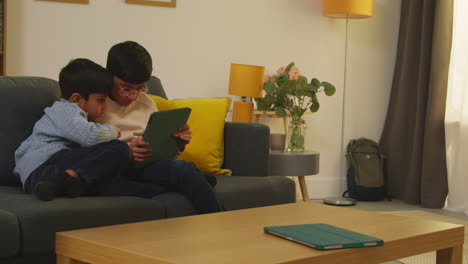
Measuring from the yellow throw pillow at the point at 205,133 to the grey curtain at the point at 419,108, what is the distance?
219cm

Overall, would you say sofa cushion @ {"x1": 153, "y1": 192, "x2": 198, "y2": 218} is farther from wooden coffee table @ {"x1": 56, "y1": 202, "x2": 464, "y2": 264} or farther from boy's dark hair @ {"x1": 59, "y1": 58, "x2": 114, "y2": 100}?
boy's dark hair @ {"x1": 59, "y1": 58, "x2": 114, "y2": 100}

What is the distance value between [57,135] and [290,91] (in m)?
2.04

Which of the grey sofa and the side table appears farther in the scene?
the side table

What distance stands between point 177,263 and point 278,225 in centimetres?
52

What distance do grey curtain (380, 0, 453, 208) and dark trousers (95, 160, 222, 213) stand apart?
2.66 metres

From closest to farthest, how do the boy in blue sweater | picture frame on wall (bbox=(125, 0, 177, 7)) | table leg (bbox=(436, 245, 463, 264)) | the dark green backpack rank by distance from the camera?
table leg (bbox=(436, 245, 463, 264)), the boy in blue sweater, picture frame on wall (bbox=(125, 0, 177, 7)), the dark green backpack

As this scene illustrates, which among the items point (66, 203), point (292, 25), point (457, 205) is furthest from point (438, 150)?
point (66, 203)

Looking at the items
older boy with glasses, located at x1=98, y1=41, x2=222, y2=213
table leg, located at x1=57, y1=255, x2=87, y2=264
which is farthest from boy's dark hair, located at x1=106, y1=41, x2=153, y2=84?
table leg, located at x1=57, y1=255, x2=87, y2=264

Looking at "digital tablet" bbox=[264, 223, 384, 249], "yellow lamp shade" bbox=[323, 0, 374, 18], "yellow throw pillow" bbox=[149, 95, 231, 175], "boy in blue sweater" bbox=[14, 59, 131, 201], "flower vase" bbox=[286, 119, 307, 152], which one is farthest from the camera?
"yellow lamp shade" bbox=[323, 0, 374, 18]

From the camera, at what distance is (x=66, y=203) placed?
1.97 meters

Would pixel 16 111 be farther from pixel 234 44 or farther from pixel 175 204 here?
pixel 234 44

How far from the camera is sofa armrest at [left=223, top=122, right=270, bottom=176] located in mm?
2836

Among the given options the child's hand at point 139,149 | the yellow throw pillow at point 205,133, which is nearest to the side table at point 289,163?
the yellow throw pillow at point 205,133

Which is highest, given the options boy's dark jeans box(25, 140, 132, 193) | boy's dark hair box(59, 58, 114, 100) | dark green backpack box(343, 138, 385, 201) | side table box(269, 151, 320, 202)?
boy's dark hair box(59, 58, 114, 100)
